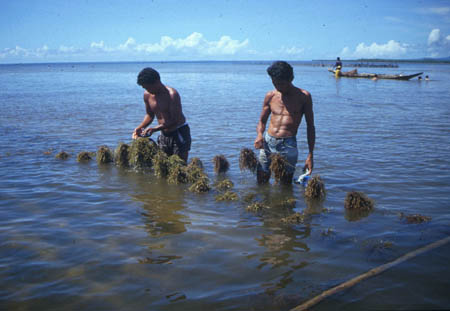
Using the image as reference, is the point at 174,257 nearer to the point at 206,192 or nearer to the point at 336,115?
the point at 206,192

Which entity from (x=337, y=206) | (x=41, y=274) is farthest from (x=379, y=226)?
(x=41, y=274)

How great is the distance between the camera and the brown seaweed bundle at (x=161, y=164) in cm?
725

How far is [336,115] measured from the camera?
16.2m

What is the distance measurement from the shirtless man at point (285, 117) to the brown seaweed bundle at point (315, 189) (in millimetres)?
269

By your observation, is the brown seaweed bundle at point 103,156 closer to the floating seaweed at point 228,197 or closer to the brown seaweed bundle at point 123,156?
the brown seaweed bundle at point 123,156

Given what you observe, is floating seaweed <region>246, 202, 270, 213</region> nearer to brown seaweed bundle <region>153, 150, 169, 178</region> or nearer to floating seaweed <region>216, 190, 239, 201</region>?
floating seaweed <region>216, 190, 239, 201</region>

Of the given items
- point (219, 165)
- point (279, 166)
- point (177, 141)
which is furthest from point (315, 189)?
point (177, 141)

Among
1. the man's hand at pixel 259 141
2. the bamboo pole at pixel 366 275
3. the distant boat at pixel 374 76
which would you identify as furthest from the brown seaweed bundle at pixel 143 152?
the distant boat at pixel 374 76

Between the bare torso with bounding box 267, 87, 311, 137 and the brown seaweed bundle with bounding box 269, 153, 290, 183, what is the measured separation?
37 cm

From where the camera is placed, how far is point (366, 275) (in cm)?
355

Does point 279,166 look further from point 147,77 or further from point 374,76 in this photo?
point 374,76

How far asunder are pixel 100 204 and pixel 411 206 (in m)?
5.08

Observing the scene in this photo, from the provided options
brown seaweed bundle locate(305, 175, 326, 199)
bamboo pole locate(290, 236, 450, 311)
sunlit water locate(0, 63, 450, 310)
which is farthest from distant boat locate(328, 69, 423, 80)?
bamboo pole locate(290, 236, 450, 311)

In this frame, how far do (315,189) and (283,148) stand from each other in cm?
90
